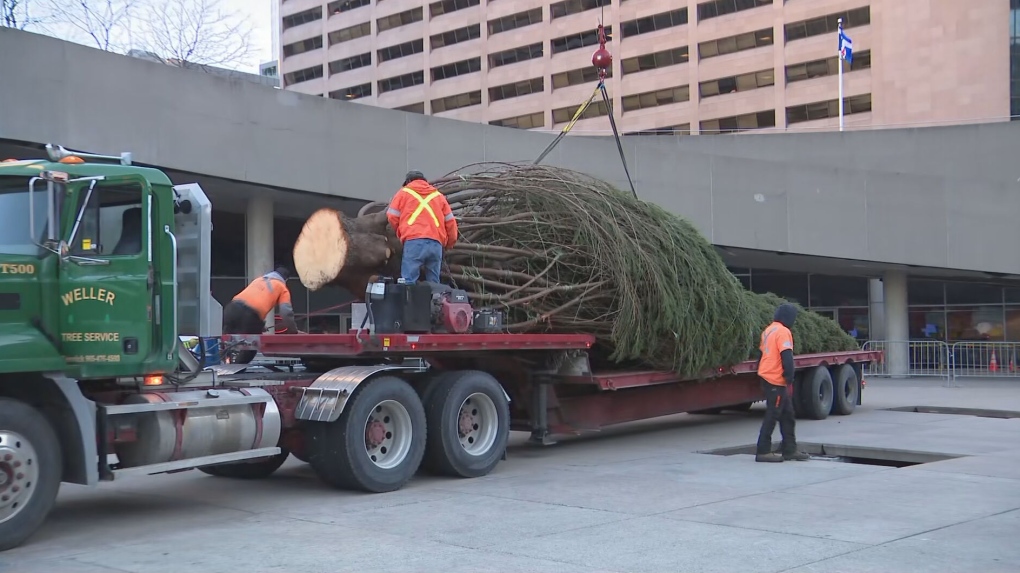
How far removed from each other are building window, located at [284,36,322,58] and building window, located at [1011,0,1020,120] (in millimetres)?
54805

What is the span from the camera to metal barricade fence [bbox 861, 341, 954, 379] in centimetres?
2700

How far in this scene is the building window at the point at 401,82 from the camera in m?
74.5

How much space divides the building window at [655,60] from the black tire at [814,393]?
153ft

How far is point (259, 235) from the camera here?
2175 cm

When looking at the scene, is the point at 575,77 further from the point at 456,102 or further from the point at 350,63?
the point at 350,63

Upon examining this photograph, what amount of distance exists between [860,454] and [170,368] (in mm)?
8589

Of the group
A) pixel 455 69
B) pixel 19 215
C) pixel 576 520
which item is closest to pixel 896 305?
pixel 576 520

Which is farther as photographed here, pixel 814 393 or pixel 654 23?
pixel 654 23

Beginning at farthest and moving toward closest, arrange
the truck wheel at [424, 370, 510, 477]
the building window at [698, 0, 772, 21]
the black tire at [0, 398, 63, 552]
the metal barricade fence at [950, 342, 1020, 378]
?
1. the building window at [698, 0, 772, 21]
2. the metal barricade fence at [950, 342, 1020, 378]
3. the truck wheel at [424, 370, 510, 477]
4. the black tire at [0, 398, 63, 552]

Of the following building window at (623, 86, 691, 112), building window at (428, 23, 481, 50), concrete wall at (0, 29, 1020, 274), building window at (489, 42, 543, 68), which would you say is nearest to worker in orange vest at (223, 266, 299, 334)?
concrete wall at (0, 29, 1020, 274)

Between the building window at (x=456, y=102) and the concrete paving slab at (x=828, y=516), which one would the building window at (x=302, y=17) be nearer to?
the building window at (x=456, y=102)

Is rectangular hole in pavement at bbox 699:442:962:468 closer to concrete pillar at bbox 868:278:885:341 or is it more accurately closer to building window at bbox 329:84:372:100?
concrete pillar at bbox 868:278:885:341

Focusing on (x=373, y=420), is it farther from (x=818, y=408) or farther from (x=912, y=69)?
(x=912, y=69)

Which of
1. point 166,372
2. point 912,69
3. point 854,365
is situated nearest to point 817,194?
point 854,365
